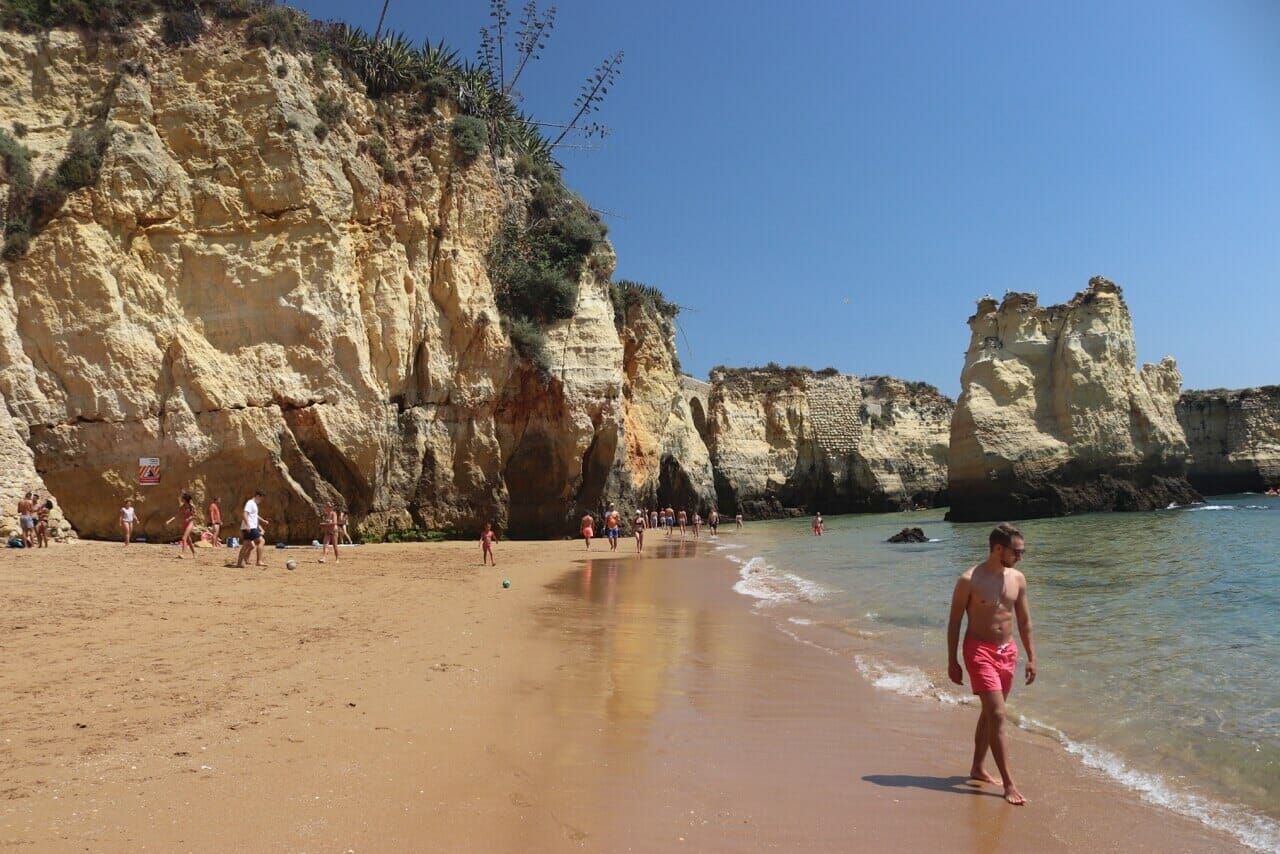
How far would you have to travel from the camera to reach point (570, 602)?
11.2 m

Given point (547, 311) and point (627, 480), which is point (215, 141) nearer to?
point (547, 311)

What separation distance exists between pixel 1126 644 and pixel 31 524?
15420 mm

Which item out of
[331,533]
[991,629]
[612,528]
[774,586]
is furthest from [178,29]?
[991,629]

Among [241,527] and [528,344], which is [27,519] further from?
[528,344]

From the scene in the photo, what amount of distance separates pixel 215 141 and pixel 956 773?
19.7m

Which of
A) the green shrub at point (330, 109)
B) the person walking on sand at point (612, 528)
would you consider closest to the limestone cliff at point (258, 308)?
the green shrub at point (330, 109)

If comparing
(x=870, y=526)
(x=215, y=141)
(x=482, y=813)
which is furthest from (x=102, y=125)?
(x=870, y=526)

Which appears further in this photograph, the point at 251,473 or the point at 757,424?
the point at 757,424

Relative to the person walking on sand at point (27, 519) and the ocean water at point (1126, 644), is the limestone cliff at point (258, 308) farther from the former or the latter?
the ocean water at point (1126, 644)

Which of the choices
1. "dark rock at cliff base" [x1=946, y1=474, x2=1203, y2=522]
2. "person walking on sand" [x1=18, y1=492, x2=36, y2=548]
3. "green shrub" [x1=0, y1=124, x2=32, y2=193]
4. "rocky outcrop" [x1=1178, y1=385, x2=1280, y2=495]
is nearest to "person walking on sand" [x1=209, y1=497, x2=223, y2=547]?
"person walking on sand" [x1=18, y1=492, x2=36, y2=548]

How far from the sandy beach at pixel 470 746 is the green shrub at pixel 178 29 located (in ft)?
49.6

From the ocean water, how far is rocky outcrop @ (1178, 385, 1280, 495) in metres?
39.6

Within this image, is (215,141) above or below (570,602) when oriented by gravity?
above

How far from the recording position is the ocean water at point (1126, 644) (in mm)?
4984
